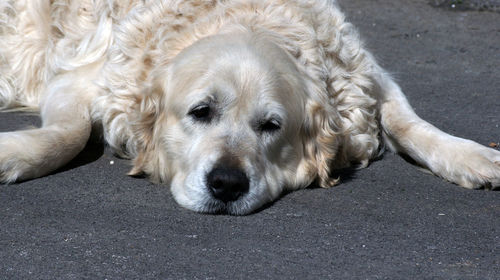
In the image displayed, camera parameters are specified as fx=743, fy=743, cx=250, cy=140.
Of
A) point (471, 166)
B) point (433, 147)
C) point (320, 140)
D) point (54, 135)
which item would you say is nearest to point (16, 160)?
point (54, 135)

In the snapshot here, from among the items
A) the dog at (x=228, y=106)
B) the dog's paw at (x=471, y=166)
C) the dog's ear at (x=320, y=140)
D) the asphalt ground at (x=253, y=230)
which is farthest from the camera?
the dog's ear at (x=320, y=140)

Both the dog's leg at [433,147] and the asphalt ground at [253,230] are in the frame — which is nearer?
the asphalt ground at [253,230]

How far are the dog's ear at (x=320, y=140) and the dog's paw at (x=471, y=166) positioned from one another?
2.31ft

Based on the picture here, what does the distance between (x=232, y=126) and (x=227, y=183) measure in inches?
15.0

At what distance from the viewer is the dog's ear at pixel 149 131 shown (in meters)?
4.49

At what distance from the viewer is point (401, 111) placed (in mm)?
5145

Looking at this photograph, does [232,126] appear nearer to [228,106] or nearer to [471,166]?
[228,106]

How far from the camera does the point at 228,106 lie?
415 cm

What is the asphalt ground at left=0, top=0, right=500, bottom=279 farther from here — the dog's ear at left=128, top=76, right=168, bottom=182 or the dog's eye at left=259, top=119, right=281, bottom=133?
the dog's eye at left=259, top=119, right=281, bottom=133

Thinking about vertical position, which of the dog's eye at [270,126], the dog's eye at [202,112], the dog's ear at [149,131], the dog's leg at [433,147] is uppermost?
the dog's eye at [202,112]

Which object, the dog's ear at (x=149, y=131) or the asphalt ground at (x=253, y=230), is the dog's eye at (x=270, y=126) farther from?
the dog's ear at (x=149, y=131)

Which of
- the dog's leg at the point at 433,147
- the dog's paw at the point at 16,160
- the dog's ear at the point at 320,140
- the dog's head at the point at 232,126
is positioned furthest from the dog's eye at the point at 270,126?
the dog's paw at the point at 16,160

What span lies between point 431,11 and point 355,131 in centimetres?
Result: 474

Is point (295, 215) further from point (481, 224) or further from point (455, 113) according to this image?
point (455, 113)
